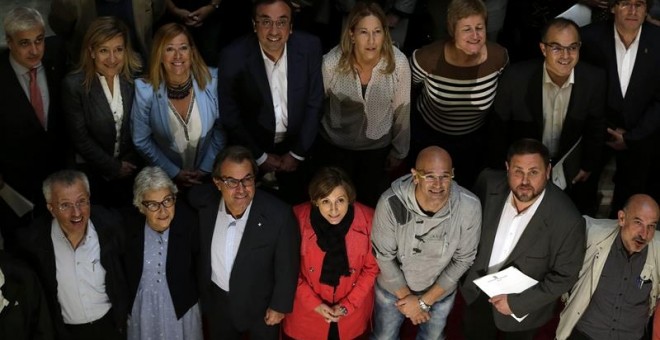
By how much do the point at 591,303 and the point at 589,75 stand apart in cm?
118

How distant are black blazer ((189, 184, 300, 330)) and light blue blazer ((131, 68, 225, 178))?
20.1 inches

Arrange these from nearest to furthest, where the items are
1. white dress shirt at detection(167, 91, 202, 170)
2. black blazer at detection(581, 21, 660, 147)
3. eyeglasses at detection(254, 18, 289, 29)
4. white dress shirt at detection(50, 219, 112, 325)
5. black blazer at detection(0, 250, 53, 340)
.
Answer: black blazer at detection(0, 250, 53, 340)
white dress shirt at detection(50, 219, 112, 325)
eyeglasses at detection(254, 18, 289, 29)
white dress shirt at detection(167, 91, 202, 170)
black blazer at detection(581, 21, 660, 147)

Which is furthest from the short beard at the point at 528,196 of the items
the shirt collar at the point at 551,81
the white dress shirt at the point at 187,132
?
the white dress shirt at the point at 187,132

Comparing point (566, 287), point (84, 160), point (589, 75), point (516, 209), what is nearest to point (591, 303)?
point (566, 287)

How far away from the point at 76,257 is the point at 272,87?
54.6 inches

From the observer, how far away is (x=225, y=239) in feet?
13.8

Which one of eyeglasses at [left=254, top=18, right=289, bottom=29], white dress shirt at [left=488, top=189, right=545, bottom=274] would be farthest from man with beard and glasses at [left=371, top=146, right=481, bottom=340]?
eyeglasses at [left=254, top=18, right=289, bottom=29]

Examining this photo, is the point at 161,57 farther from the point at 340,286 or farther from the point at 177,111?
the point at 340,286

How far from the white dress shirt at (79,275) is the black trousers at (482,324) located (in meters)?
1.84

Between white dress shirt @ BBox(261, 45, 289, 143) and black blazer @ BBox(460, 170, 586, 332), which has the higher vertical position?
white dress shirt @ BBox(261, 45, 289, 143)

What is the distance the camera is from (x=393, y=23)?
5383mm

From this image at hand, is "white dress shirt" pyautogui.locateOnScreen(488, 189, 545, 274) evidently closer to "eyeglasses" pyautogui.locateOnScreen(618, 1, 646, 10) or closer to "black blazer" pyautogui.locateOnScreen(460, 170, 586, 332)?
"black blazer" pyautogui.locateOnScreen(460, 170, 586, 332)

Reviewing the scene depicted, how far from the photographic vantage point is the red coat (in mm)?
4250

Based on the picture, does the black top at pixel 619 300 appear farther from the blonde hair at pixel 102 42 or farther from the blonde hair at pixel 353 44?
the blonde hair at pixel 102 42
